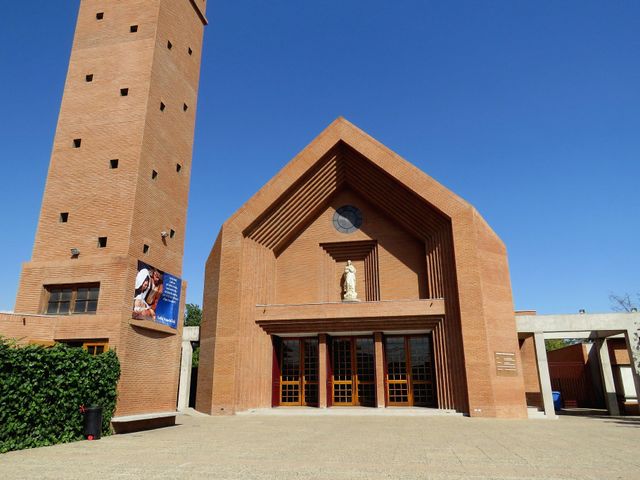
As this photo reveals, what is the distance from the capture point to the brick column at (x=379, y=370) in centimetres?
1862

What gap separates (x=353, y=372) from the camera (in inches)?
794

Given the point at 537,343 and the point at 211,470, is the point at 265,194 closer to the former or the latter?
the point at 537,343

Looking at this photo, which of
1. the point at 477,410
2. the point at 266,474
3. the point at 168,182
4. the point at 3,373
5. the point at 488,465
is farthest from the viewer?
the point at 168,182

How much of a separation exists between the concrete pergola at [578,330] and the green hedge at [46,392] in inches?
633

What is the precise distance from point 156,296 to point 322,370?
7.93m

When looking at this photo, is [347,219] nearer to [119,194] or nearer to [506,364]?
[506,364]

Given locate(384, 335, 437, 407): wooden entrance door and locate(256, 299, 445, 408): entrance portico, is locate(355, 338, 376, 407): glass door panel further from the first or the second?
locate(384, 335, 437, 407): wooden entrance door

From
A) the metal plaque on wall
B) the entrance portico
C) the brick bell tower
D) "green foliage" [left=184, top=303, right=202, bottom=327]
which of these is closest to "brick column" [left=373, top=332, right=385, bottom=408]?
the entrance portico

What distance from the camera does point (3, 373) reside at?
9.31 metres

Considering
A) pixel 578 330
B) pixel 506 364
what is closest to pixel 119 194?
pixel 506 364

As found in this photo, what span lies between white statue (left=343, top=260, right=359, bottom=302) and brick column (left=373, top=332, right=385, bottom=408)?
2.34 metres

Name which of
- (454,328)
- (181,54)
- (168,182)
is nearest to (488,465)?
(454,328)

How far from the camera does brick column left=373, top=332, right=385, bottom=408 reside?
18.6 meters

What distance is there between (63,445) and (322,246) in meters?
14.4
